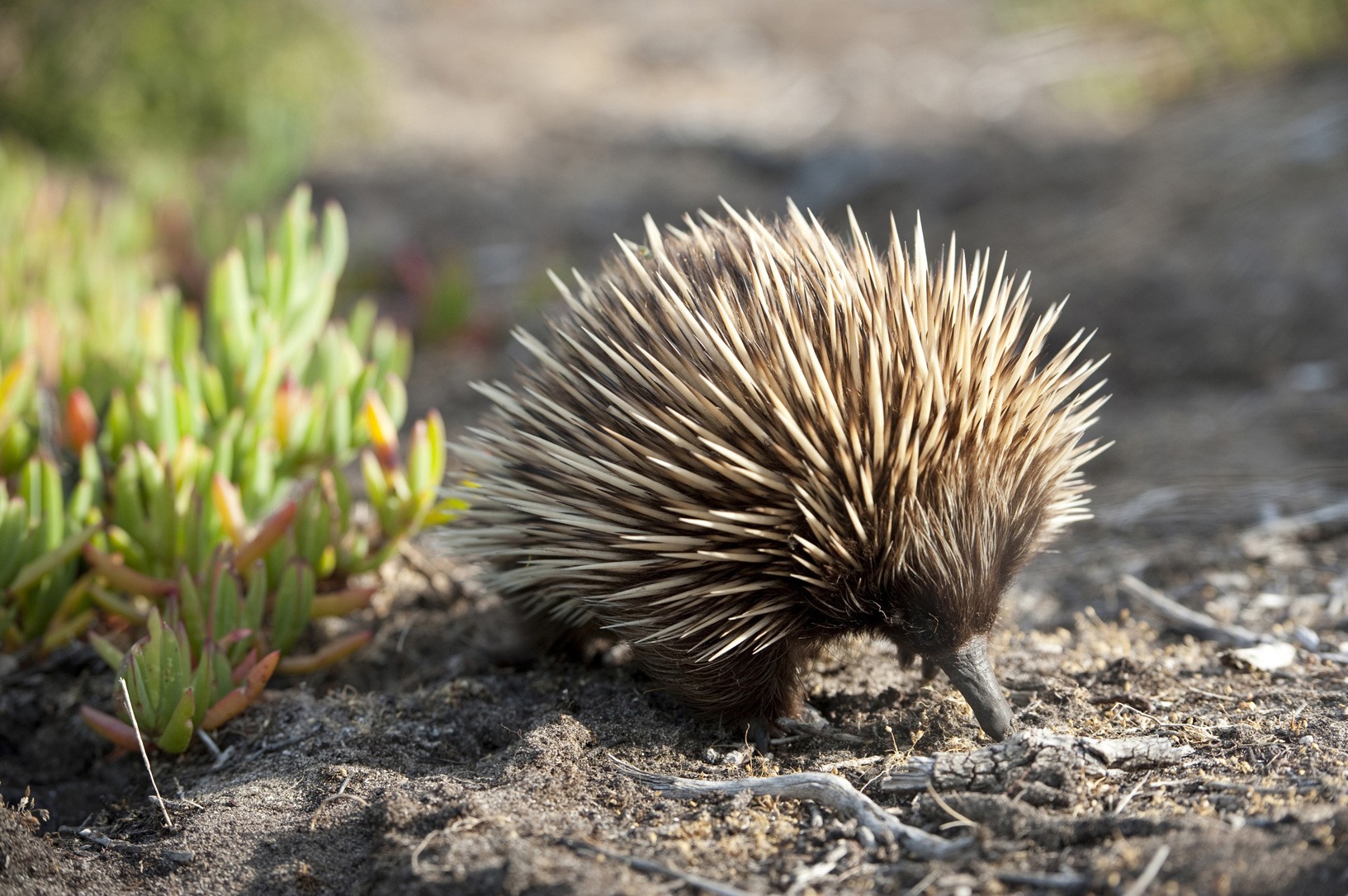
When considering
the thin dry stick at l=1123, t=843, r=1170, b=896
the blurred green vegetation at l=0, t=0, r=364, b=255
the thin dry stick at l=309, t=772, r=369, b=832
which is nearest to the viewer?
the thin dry stick at l=1123, t=843, r=1170, b=896

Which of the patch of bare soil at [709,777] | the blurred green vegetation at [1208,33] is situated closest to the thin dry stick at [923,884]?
the patch of bare soil at [709,777]

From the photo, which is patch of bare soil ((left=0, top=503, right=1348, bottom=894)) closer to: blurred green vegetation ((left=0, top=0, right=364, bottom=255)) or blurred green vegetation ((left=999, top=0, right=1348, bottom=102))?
blurred green vegetation ((left=0, top=0, right=364, bottom=255))

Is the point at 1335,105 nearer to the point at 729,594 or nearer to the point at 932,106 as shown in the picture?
the point at 932,106

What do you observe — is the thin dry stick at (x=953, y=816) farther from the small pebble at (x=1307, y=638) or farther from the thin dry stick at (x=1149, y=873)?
the small pebble at (x=1307, y=638)

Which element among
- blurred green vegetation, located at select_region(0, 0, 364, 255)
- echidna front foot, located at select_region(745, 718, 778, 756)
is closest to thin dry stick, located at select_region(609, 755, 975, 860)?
echidna front foot, located at select_region(745, 718, 778, 756)

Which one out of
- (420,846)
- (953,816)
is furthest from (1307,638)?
(420,846)

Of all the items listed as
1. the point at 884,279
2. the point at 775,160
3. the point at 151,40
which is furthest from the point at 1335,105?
the point at 151,40

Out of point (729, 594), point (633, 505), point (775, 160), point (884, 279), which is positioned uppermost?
point (775, 160)
